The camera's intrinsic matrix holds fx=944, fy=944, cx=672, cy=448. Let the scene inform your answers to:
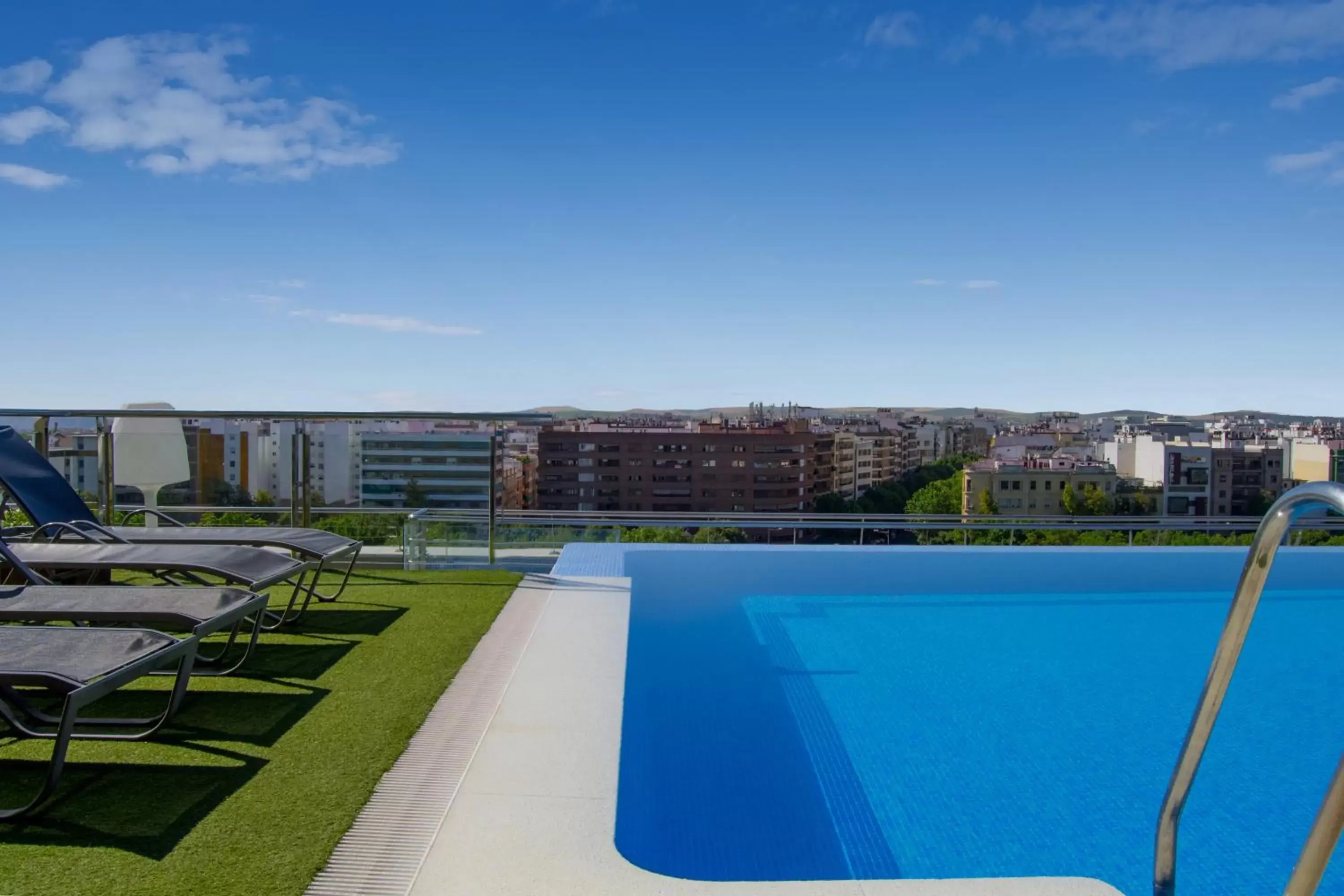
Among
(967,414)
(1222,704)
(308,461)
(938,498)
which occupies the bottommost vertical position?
(938,498)

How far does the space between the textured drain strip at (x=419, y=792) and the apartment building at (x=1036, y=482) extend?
22.9ft

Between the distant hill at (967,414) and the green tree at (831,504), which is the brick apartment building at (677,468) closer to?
the distant hill at (967,414)

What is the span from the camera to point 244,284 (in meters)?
22.3

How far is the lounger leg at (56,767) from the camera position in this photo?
2.44 meters

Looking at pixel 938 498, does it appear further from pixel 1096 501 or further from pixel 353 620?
pixel 353 620

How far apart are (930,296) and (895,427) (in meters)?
48.5

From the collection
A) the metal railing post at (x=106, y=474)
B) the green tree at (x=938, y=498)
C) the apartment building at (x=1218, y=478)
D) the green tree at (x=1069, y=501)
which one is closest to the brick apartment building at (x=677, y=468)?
the metal railing post at (x=106, y=474)

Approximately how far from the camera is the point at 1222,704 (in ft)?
5.49

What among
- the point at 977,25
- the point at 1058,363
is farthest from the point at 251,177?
the point at 1058,363

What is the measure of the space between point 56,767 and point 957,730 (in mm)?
3260

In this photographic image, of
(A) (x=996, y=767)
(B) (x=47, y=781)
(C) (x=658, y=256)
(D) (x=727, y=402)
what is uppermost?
(C) (x=658, y=256)

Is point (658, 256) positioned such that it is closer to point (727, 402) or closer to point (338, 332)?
point (338, 332)

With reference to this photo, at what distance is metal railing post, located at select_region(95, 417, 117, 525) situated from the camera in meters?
6.56

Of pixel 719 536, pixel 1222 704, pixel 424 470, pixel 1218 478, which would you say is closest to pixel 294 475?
pixel 424 470
